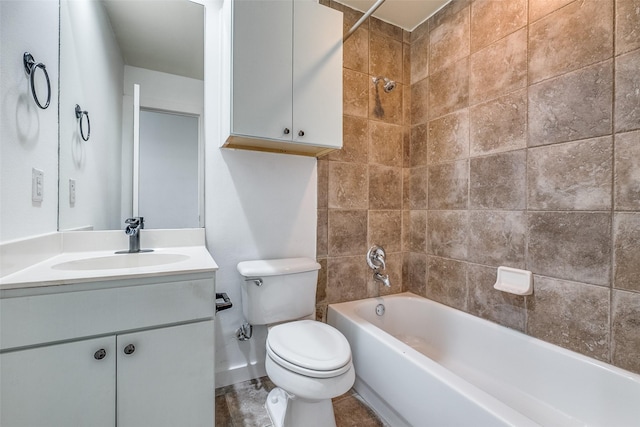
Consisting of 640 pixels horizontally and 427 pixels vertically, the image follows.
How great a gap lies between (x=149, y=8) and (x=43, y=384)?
1.67 metres

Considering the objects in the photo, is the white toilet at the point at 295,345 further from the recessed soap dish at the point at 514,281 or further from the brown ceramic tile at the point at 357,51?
the brown ceramic tile at the point at 357,51

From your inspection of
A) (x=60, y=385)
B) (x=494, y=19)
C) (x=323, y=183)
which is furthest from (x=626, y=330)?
(x=60, y=385)

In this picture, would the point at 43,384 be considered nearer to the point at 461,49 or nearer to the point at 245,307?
the point at 245,307

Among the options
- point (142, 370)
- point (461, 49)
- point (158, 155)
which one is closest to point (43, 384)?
point (142, 370)

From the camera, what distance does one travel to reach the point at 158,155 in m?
1.45

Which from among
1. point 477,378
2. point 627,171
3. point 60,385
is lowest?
point 477,378

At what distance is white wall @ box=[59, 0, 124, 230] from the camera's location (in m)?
1.21

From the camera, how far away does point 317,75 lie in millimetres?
1493

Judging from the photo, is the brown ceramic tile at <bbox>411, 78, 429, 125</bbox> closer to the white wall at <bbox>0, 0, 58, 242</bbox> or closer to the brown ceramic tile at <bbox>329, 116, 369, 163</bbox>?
the brown ceramic tile at <bbox>329, 116, 369, 163</bbox>

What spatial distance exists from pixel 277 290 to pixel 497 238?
1242 mm

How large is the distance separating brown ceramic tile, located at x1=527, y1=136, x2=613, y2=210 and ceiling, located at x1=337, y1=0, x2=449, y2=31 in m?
1.22

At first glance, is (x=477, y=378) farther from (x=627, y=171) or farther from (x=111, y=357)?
(x=111, y=357)

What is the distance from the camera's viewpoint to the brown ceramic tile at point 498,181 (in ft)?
4.66

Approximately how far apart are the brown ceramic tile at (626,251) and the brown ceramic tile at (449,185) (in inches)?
26.7
